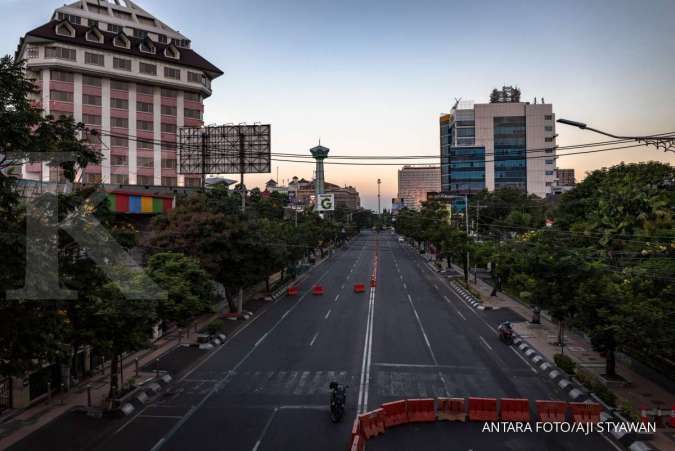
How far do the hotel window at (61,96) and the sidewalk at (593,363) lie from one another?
57609mm

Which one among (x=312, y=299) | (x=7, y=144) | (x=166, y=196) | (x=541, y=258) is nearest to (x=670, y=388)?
(x=541, y=258)

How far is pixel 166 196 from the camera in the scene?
41.9 metres

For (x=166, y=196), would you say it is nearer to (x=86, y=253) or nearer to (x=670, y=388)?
(x=86, y=253)

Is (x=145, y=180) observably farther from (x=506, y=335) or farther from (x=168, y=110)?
(x=506, y=335)

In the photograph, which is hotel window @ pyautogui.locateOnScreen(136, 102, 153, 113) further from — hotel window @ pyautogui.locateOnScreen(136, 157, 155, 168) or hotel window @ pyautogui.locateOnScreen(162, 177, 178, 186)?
hotel window @ pyautogui.locateOnScreen(162, 177, 178, 186)

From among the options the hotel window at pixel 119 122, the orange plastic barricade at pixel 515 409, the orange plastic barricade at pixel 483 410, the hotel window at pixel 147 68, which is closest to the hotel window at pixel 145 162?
the hotel window at pixel 119 122

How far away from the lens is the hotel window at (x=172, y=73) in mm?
73688

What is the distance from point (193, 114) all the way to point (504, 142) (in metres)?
96.3

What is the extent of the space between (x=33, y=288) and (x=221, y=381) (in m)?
13.4

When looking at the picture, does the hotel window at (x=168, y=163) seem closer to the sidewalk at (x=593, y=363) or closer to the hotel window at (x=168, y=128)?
the hotel window at (x=168, y=128)

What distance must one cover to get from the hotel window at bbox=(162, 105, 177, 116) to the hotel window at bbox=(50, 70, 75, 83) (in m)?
12.1

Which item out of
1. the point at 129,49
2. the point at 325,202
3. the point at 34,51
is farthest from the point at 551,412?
the point at 34,51

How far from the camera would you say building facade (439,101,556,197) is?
468 ft

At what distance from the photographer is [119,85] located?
70812mm
